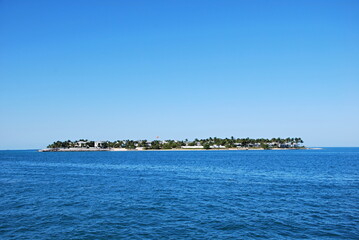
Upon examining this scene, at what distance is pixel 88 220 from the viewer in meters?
26.6

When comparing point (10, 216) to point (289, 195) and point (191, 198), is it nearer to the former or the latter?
point (191, 198)

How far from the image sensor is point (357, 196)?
3784 centimetres

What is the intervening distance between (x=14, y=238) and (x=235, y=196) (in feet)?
88.6

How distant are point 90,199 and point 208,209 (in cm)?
1671

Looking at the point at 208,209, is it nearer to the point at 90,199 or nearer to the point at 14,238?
the point at 90,199

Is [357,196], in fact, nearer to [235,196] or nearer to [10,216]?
[235,196]

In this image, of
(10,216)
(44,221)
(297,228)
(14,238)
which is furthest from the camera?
(10,216)

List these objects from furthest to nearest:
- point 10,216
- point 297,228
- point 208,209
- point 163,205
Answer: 1. point 163,205
2. point 208,209
3. point 10,216
4. point 297,228

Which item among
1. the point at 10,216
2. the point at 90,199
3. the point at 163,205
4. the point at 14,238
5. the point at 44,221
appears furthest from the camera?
the point at 90,199

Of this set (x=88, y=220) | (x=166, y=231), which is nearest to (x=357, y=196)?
(x=166, y=231)

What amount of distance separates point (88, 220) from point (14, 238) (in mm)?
6465

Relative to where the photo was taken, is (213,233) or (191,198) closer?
(213,233)

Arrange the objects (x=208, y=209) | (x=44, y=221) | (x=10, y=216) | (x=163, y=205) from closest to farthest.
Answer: (x=44, y=221) → (x=10, y=216) → (x=208, y=209) → (x=163, y=205)

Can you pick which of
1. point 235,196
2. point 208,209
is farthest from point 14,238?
point 235,196
